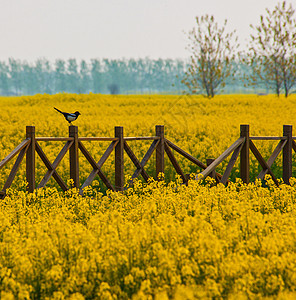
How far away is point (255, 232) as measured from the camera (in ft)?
16.2

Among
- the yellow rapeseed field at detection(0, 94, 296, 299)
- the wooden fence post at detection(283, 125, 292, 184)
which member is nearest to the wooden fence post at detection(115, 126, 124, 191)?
the yellow rapeseed field at detection(0, 94, 296, 299)

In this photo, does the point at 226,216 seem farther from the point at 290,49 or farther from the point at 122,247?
the point at 290,49

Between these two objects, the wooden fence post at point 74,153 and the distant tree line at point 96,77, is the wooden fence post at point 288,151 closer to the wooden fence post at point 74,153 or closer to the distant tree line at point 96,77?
the wooden fence post at point 74,153

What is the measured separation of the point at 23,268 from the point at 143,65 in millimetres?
177854

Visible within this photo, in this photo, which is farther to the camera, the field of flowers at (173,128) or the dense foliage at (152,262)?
the field of flowers at (173,128)

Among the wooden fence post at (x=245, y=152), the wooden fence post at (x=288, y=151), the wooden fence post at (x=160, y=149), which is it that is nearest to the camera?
the wooden fence post at (x=245, y=152)

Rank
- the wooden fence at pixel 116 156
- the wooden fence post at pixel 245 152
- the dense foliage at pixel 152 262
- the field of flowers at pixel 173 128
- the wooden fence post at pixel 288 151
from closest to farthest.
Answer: the dense foliage at pixel 152 262, the wooden fence at pixel 116 156, the wooden fence post at pixel 245 152, the wooden fence post at pixel 288 151, the field of flowers at pixel 173 128

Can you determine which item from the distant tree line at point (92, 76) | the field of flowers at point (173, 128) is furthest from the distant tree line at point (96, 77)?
the field of flowers at point (173, 128)

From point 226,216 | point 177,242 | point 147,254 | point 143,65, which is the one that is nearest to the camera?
point 147,254

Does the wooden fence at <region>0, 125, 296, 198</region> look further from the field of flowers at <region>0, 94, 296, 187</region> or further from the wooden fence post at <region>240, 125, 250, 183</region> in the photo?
the field of flowers at <region>0, 94, 296, 187</region>

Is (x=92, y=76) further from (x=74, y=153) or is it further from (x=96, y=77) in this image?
(x=74, y=153)

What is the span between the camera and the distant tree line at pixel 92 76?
6196 inches

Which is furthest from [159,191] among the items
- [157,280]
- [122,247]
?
[157,280]

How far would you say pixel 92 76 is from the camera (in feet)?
557
